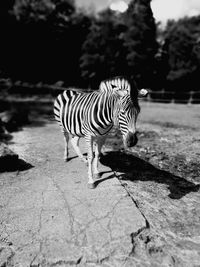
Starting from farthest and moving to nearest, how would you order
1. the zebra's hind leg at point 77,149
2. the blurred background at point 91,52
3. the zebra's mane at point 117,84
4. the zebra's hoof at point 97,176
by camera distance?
the blurred background at point 91,52 → the zebra's hind leg at point 77,149 → the zebra's hoof at point 97,176 → the zebra's mane at point 117,84

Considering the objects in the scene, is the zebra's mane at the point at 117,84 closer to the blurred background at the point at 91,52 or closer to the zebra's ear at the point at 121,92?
the zebra's ear at the point at 121,92

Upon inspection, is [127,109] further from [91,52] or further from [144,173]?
[91,52]

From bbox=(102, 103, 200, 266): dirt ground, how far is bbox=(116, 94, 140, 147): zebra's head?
0.92m

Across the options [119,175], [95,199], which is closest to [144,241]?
[95,199]

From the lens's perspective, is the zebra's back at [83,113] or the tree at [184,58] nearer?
the zebra's back at [83,113]

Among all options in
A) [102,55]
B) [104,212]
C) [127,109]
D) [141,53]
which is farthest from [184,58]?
[104,212]

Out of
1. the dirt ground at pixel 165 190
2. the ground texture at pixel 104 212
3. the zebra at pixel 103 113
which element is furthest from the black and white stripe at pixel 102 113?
the dirt ground at pixel 165 190

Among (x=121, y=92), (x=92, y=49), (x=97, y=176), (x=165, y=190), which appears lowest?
(x=165, y=190)

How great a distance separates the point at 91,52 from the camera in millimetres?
24969

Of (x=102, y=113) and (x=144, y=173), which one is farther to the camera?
(x=144, y=173)

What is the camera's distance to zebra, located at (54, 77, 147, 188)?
3467 millimetres

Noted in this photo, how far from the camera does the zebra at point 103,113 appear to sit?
3.47m

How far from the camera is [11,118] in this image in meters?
9.61

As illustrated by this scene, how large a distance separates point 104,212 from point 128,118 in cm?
124
